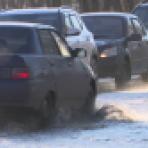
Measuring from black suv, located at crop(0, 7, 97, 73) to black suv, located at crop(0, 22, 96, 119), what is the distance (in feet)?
12.6

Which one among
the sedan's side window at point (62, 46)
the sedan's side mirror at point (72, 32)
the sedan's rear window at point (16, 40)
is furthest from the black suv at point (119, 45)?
the sedan's rear window at point (16, 40)

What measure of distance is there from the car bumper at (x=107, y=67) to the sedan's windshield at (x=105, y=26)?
1.00 m

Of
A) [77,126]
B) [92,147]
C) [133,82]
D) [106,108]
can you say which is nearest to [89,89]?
[106,108]

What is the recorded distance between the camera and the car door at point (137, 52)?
2041cm

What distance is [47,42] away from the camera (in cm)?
1223

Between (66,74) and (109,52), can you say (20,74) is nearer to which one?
(66,74)

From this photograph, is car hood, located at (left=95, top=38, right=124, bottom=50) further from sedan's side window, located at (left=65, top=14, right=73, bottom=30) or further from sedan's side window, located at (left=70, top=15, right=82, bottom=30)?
sedan's side window, located at (left=65, top=14, right=73, bottom=30)

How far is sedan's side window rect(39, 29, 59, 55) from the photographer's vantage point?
12013 millimetres

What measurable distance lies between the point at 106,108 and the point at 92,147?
3.76 m

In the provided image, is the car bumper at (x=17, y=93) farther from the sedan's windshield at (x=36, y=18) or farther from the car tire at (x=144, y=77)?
the car tire at (x=144, y=77)

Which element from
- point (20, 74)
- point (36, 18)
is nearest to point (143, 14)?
point (36, 18)

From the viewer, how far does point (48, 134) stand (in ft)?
35.9

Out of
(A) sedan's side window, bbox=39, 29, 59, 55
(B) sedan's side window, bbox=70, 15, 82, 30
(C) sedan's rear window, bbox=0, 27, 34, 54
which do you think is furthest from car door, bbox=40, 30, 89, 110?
(B) sedan's side window, bbox=70, 15, 82, 30

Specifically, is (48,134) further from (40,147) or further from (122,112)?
(122,112)
